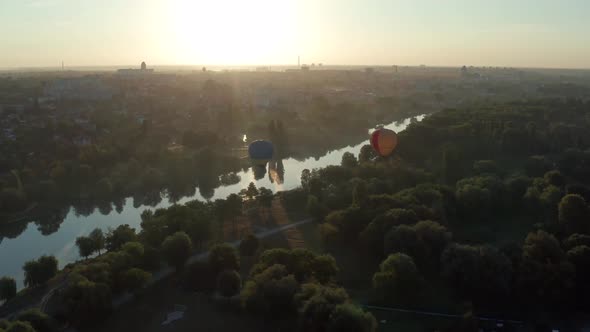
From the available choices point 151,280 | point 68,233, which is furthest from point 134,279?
point 68,233

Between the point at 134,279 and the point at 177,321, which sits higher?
the point at 134,279

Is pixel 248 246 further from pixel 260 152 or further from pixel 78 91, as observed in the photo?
pixel 78 91

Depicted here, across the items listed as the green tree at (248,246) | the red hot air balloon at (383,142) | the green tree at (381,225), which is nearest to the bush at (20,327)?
the green tree at (248,246)

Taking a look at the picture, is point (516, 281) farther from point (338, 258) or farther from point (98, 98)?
point (98, 98)

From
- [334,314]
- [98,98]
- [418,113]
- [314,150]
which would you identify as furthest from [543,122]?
[98,98]

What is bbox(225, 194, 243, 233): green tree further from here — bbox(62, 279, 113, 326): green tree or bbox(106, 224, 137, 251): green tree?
bbox(62, 279, 113, 326): green tree

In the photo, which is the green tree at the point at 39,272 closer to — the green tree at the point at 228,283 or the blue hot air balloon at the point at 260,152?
the green tree at the point at 228,283

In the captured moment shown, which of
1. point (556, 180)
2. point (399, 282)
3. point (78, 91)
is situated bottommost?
point (399, 282)
